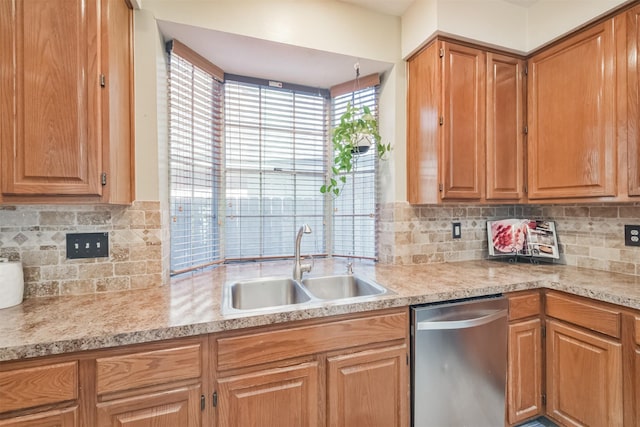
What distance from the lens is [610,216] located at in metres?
1.86

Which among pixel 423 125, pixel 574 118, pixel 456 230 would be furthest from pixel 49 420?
pixel 574 118

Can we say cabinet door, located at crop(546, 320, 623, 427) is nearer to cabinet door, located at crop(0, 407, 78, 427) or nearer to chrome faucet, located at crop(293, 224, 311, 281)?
chrome faucet, located at crop(293, 224, 311, 281)

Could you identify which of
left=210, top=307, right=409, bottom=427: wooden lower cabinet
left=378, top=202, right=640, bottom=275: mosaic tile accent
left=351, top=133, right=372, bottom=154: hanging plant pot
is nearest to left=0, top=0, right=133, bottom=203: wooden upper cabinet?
left=210, top=307, right=409, bottom=427: wooden lower cabinet

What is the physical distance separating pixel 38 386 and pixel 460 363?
1.72m

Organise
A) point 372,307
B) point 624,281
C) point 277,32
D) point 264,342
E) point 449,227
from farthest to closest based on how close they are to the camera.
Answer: point 449,227 < point 277,32 < point 624,281 < point 372,307 < point 264,342

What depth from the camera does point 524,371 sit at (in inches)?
64.1

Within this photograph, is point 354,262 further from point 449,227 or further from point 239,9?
point 239,9

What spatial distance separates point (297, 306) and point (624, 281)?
181cm

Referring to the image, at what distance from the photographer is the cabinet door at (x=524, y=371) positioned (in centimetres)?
160

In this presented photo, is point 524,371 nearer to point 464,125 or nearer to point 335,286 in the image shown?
point 335,286

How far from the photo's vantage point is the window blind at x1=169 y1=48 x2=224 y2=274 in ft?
5.74

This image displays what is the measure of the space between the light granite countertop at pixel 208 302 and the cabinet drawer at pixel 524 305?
58mm

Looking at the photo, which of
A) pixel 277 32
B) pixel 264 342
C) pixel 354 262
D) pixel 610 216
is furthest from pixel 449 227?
pixel 277 32

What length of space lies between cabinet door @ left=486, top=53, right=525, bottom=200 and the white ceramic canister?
8.50 feet
